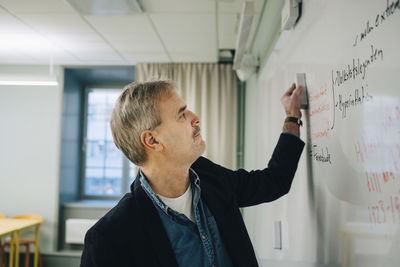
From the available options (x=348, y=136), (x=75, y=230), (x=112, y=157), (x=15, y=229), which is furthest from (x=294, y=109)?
(x=112, y=157)

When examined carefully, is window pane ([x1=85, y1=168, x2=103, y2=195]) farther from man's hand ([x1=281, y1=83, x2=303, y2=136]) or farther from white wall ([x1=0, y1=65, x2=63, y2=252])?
man's hand ([x1=281, y1=83, x2=303, y2=136])

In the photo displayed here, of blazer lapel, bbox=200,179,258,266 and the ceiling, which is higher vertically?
the ceiling

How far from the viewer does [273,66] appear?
1.64 metres

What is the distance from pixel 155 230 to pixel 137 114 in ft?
1.26

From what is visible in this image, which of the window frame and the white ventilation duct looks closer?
the white ventilation duct

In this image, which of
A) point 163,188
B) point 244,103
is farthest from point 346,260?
Answer: point 244,103

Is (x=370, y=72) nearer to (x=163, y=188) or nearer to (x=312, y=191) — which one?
(x=312, y=191)

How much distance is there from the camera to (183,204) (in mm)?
1048

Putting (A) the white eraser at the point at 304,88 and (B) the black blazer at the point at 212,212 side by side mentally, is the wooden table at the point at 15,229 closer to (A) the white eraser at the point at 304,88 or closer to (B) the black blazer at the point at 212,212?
(B) the black blazer at the point at 212,212

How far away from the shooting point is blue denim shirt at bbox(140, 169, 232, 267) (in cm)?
95

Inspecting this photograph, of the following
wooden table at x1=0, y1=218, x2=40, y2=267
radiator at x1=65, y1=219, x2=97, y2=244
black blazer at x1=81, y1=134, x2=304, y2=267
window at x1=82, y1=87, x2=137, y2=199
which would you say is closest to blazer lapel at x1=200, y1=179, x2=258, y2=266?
black blazer at x1=81, y1=134, x2=304, y2=267

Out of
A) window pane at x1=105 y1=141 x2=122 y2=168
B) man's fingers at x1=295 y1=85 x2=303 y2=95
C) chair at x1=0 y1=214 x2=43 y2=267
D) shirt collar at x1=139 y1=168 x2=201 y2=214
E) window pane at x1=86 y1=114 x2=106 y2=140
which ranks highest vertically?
window pane at x1=86 y1=114 x2=106 y2=140

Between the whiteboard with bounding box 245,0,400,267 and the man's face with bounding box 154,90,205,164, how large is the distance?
405mm

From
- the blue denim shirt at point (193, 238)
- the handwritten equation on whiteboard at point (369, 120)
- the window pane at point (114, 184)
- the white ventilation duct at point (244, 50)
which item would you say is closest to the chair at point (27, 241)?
the window pane at point (114, 184)
